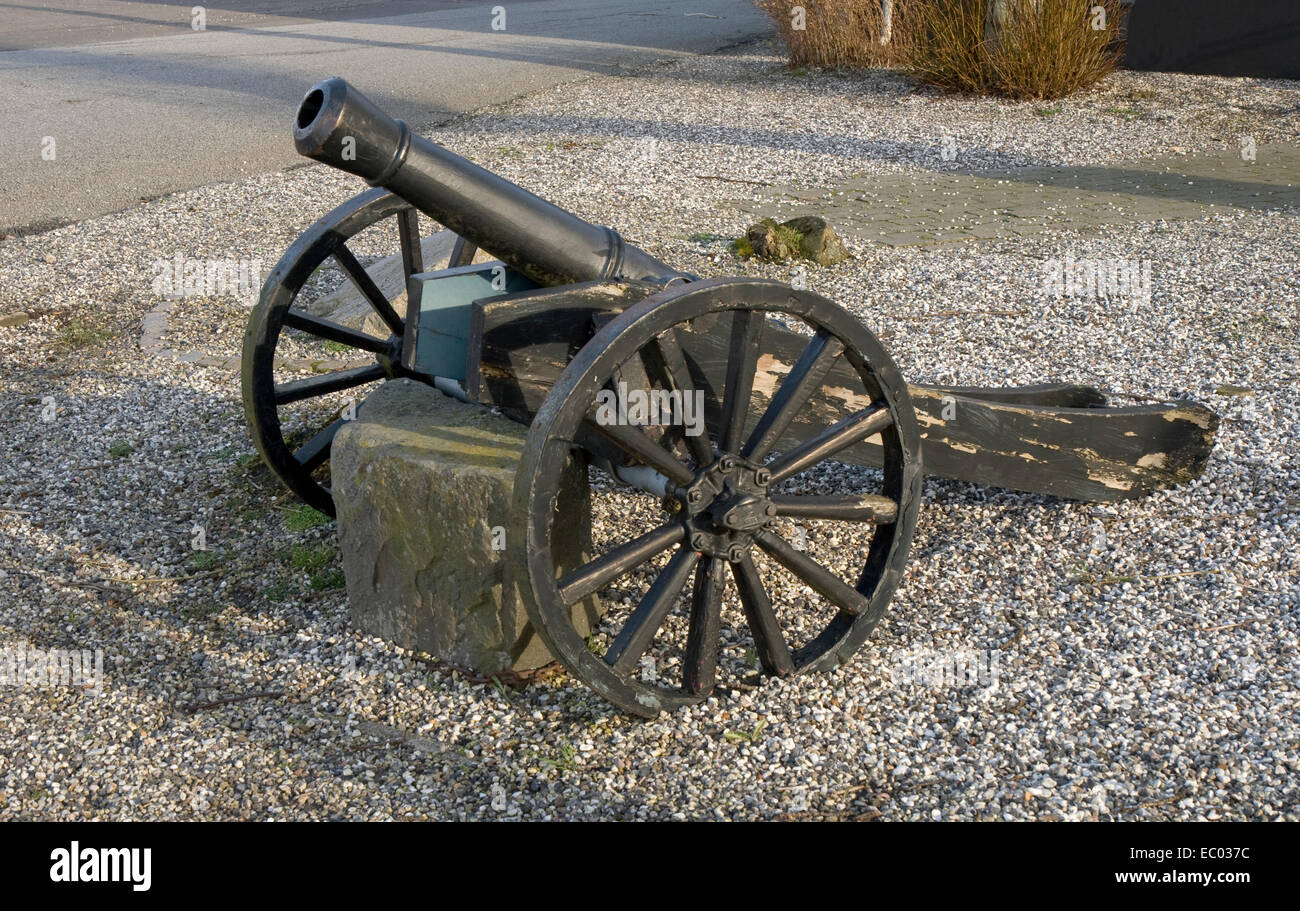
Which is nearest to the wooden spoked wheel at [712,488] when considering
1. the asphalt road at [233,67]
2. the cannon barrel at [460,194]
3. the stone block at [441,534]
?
the stone block at [441,534]

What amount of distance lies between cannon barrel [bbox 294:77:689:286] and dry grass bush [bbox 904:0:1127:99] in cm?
963

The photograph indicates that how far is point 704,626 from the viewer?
10.3 ft

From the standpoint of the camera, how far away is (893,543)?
335cm

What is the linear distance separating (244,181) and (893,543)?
7.23 metres

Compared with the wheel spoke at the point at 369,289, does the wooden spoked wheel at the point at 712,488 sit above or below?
below

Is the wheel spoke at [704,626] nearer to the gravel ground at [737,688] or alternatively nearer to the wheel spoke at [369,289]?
the gravel ground at [737,688]

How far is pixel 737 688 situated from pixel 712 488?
2.05 feet

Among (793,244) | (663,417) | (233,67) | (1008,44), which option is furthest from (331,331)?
(233,67)

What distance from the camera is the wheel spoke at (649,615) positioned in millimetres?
3004

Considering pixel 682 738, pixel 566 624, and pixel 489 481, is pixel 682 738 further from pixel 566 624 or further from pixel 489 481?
pixel 489 481

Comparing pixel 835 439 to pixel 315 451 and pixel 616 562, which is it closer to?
pixel 616 562

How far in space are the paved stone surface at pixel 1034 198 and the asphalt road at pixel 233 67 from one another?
14.3 feet

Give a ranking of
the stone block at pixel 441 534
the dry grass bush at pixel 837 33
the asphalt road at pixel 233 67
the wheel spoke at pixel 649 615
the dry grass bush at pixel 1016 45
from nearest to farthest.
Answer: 1. the wheel spoke at pixel 649 615
2. the stone block at pixel 441 534
3. the asphalt road at pixel 233 67
4. the dry grass bush at pixel 1016 45
5. the dry grass bush at pixel 837 33

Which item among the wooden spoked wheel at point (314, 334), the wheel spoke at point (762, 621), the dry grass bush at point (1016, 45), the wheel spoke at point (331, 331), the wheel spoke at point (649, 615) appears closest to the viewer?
the wheel spoke at point (649, 615)
